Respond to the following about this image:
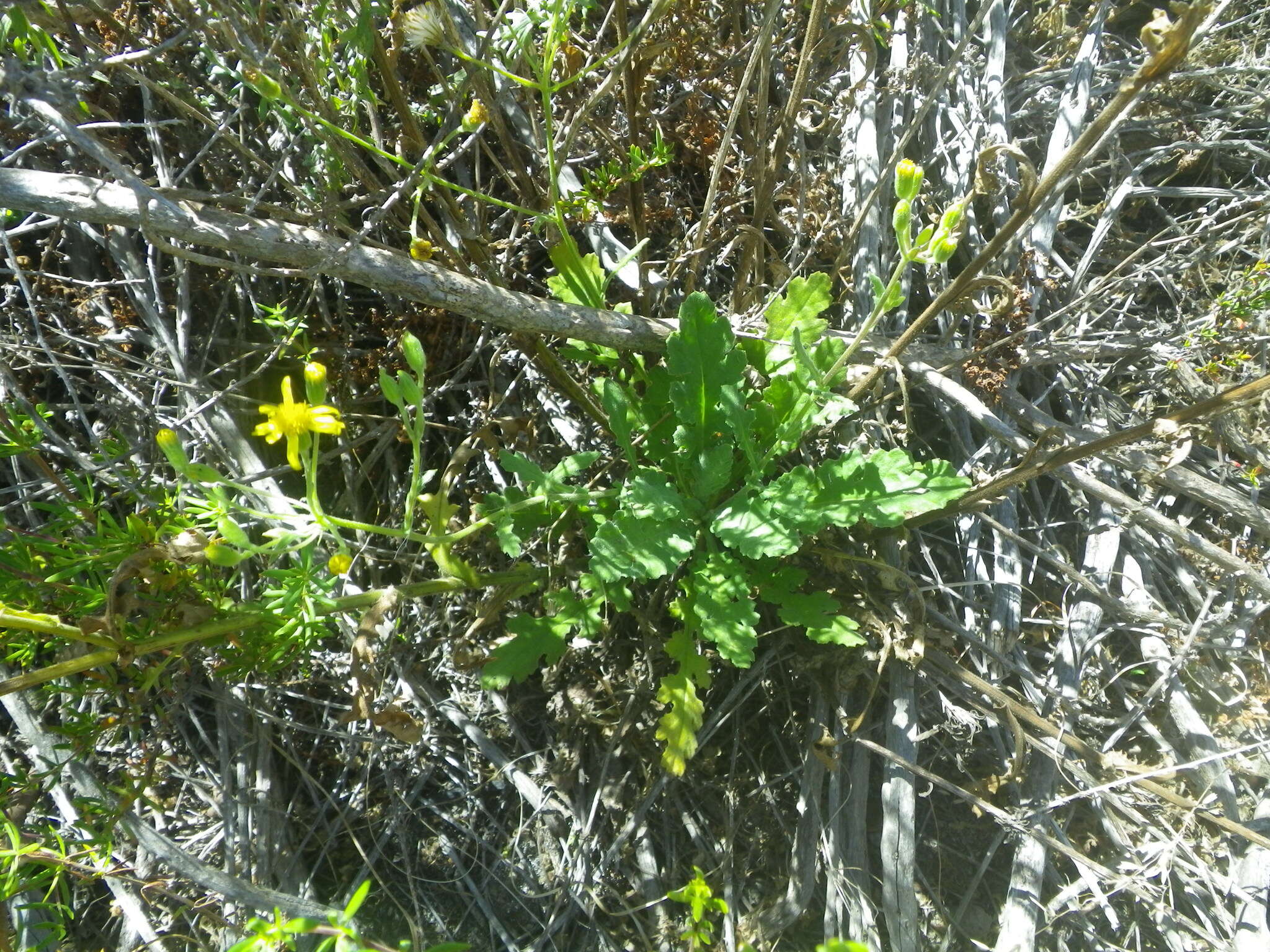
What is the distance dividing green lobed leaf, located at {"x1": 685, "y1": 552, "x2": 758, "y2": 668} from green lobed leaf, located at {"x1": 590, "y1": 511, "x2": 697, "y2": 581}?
11cm

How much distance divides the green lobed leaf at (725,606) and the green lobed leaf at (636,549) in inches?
4.2

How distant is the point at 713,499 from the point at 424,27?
1.17 metres

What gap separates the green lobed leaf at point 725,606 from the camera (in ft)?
6.11

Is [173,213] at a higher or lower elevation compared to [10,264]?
higher

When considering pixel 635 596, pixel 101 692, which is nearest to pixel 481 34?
pixel 635 596

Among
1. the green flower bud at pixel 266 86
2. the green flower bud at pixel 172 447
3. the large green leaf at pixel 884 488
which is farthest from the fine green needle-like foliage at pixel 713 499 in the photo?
the green flower bud at pixel 266 86

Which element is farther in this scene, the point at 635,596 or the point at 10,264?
the point at 635,596

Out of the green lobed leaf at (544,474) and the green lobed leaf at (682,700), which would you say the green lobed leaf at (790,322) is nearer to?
the green lobed leaf at (544,474)

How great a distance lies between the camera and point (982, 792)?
86.3 inches

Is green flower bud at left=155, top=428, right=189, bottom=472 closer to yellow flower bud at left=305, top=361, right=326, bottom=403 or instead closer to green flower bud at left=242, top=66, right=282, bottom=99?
yellow flower bud at left=305, top=361, right=326, bottom=403

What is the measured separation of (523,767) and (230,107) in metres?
1.93

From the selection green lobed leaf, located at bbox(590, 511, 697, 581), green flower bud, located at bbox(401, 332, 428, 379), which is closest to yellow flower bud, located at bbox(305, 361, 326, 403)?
green flower bud, located at bbox(401, 332, 428, 379)

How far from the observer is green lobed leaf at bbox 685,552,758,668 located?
1.86 metres

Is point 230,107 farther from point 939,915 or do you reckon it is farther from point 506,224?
point 939,915
